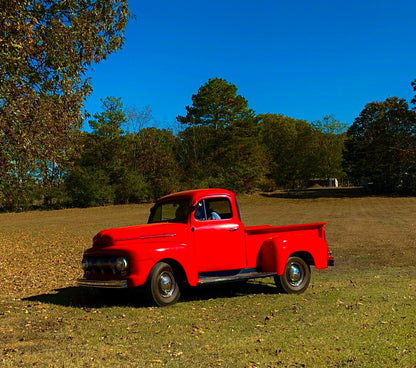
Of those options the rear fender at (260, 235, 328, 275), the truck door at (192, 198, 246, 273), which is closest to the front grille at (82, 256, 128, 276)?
the truck door at (192, 198, 246, 273)

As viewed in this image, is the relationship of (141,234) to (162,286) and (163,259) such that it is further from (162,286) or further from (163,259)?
(162,286)

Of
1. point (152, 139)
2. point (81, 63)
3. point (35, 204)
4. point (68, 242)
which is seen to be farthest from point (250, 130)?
point (81, 63)

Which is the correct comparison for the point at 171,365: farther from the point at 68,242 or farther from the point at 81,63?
the point at 68,242

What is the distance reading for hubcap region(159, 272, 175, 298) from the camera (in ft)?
24.8

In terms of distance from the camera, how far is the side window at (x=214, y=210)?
8391 mm

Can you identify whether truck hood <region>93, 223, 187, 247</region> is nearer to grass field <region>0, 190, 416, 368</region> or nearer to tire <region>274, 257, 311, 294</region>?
grass field <region>0, 190, 416, 368</region>

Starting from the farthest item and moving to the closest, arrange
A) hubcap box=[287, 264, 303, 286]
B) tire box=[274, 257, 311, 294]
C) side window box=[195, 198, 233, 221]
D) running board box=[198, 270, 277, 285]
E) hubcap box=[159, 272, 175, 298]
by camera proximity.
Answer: hubcap box=[287, 264, 303, 286] → tire box=[274, 257, 311, 294] → side window box=[195, 198, 233, 221] → running board box=[198, 270, 277, 285] → hubcap box=[159, 272, 175, 298]

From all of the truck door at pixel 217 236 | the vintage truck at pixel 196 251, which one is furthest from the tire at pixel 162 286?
the truck door at pixel 217 236

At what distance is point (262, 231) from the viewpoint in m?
8.84

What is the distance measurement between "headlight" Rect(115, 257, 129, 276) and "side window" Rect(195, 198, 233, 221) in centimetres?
168

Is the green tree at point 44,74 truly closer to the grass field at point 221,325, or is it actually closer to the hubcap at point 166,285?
the grass field at point 221,325

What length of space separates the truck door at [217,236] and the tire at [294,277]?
934 mm

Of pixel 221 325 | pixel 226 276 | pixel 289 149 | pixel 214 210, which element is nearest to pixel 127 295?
pixel 226 276

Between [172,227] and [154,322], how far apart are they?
6.35 ft
